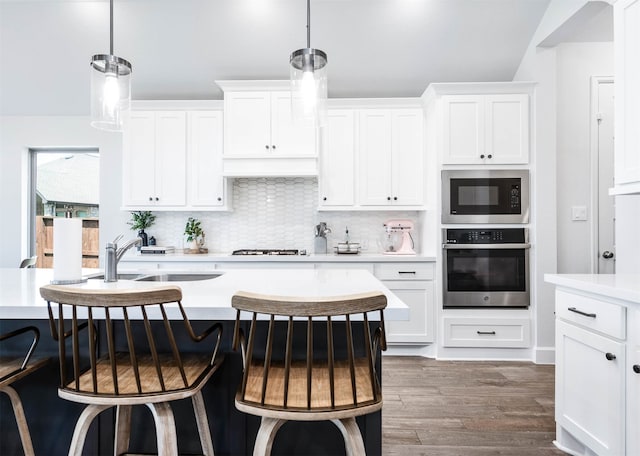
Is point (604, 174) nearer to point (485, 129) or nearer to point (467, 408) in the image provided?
point (485, 129)

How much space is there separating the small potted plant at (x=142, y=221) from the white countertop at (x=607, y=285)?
11.9ft

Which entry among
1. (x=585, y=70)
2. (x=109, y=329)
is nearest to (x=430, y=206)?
(x=585, y=70)

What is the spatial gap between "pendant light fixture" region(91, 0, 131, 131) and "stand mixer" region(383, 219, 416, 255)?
274 centimetres

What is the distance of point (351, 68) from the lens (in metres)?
3.87

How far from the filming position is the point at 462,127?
11.4ft

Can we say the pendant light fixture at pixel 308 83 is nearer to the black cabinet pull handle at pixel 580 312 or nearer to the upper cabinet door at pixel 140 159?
the black cabinet pull handle at pixel 580 312

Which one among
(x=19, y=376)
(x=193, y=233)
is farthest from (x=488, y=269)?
(x=19, y=376)

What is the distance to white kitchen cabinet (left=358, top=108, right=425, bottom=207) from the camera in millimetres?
3803

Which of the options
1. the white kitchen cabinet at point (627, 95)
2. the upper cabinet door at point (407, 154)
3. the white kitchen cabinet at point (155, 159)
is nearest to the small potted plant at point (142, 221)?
the white kitchen cabinet at point (155, 159)

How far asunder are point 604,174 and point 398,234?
74.5 inches

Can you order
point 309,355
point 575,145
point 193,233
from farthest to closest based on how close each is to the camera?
1. point 193,233
2. point 575,145
3. point 309,355

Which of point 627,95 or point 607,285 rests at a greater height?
point 627,95

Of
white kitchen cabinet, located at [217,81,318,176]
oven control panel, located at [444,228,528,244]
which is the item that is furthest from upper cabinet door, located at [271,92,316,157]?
oven control panel, located at [444,228,528,244]

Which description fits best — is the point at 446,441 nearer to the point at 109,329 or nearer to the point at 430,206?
the point at 109,329
